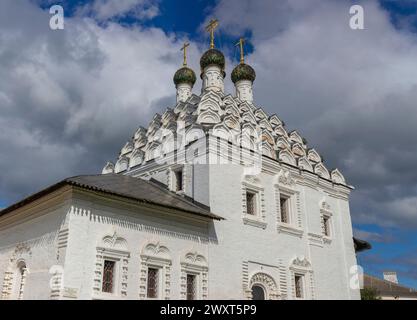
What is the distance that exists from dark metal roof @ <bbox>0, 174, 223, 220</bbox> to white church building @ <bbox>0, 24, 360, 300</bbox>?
0.04m

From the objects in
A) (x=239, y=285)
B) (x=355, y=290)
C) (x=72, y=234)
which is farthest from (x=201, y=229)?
(x=355, y=290)

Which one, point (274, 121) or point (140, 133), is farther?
point (274, 121)

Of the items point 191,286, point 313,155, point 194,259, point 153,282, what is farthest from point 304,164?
point 153,282

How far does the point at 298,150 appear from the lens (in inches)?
624

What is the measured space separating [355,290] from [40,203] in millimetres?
10222

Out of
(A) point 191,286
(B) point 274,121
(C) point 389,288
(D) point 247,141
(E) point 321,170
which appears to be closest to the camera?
(A) point 191,286

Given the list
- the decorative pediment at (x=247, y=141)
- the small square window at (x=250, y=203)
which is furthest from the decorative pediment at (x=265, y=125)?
the small square window at (x=250, y=203)

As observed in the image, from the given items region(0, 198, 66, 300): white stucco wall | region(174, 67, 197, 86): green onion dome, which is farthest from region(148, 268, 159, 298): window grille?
region(174, 67, 197, 86): green onion dome

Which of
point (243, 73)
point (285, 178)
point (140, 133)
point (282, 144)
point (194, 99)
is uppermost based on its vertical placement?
point (243, 73)

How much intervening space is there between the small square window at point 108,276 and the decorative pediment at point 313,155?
855 centimetres

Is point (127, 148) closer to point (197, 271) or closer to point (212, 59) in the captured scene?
point (212, 59)

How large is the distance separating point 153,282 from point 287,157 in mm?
6411

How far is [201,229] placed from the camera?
11438 mm

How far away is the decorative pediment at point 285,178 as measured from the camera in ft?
46.1
